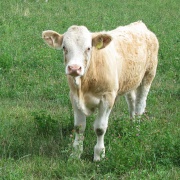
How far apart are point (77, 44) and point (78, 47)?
4 cm

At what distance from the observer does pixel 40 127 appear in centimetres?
771

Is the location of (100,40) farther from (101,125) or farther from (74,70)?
(101,125)

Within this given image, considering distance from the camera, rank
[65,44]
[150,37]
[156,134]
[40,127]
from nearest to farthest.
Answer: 1. [65,44]
2. [156,134]
3. [40,127]
4. [150,37]

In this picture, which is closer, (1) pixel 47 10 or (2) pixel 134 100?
(2) pixel 134 100

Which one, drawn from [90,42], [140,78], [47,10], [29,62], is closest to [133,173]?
[90,42]

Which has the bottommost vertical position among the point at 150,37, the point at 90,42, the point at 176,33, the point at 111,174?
the point at 176,33

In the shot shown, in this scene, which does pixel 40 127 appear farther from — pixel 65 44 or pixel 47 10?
pixel 47 10

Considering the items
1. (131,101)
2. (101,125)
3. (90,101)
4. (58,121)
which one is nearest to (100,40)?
(90,101)

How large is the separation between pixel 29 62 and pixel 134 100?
3051 millimetres

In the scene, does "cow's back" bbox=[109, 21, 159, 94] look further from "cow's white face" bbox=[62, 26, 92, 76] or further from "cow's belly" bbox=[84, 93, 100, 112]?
"cow's white face" bbox=[62, 26, 92, 76]

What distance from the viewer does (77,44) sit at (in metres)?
6.50

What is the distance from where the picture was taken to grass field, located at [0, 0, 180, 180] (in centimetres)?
639

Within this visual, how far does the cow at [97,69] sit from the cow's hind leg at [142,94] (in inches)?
24.7

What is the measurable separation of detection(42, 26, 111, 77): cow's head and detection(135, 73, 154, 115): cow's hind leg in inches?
95.6
